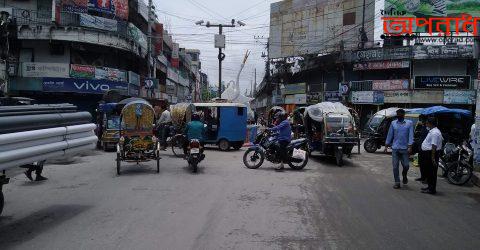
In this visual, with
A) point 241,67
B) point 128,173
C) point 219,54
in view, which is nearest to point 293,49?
point 241,67

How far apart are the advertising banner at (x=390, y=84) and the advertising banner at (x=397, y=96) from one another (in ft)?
1.09

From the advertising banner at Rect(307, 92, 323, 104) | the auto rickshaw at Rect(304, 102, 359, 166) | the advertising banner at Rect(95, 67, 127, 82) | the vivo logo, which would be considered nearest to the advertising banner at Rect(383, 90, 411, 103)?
the advertising banner at Rect(307, 92, 323, 104)

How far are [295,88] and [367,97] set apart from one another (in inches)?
565

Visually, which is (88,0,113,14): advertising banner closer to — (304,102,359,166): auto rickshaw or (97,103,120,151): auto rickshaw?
(97,103,120,151): auto rickshaw

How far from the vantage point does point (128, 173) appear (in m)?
12.1

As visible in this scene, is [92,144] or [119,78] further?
[119,78]

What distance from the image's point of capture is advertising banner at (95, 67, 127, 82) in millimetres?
32906

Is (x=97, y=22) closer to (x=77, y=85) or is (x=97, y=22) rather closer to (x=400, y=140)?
(x=77, y=85)

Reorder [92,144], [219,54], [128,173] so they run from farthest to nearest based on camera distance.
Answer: [219,54]
[128,173]
[92,144]

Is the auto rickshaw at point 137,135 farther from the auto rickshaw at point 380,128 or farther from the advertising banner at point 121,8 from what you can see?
the advertising banner at point 121,8

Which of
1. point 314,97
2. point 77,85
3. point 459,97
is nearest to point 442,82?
point 459,97

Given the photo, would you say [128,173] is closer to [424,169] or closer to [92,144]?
[92,144]

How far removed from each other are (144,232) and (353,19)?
41.6 metres

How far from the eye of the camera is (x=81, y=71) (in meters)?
32.1
